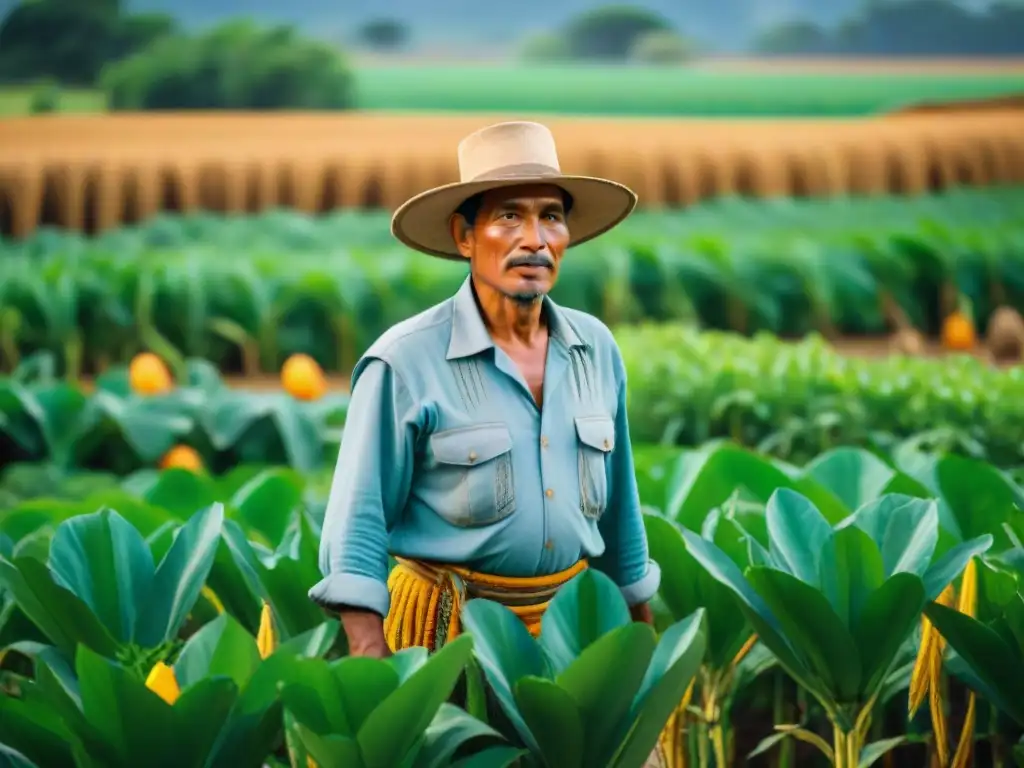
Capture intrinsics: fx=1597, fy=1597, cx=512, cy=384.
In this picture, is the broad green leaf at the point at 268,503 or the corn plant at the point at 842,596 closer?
the corn plant at the point at 842,596

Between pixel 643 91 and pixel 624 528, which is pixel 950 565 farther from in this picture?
pixel 643 91

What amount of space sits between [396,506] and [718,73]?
803cm

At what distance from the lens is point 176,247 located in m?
7.79

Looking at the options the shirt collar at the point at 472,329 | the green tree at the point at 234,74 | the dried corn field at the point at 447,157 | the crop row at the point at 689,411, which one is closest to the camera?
the shirt collar at the point at 472,329

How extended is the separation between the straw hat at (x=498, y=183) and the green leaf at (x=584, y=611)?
40 centimetres

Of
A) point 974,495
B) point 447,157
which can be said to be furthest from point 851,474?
point 447,157

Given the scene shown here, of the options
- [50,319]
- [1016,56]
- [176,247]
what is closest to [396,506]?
[50,319]

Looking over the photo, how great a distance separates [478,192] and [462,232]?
0.06 m

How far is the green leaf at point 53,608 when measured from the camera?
1713 millimetres

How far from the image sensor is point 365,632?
1573 mm

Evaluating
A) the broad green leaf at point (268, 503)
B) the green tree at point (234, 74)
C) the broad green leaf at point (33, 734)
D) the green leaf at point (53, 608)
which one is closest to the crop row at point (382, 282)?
the green tree at point (234, 74)

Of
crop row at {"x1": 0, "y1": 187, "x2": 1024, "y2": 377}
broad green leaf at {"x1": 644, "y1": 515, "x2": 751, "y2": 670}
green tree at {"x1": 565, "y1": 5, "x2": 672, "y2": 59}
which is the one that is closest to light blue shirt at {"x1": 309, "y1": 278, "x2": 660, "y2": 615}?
broad green leaf at {"x1": 644, "y1": 515, "x2": 751, "y2": 670}

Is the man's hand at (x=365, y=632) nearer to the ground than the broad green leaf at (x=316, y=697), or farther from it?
farther from it

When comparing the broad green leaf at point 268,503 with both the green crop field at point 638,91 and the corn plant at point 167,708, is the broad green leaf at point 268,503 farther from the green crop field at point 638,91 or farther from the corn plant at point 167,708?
the green crop field at point 638,91
